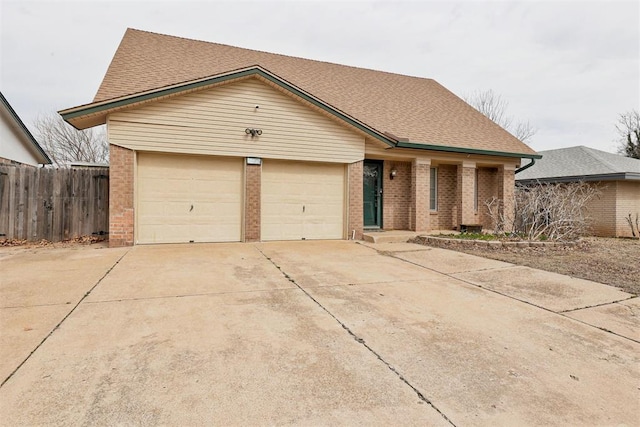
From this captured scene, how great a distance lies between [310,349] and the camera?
9.57ft

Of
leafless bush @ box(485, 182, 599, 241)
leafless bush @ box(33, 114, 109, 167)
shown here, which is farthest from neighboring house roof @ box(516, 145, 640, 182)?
leafless bush @ box(33, 114, 109, 167)

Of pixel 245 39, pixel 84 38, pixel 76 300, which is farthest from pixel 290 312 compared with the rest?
pixel 245 39

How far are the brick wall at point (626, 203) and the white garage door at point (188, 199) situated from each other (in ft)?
51.5

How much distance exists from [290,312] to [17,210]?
28.6 ft

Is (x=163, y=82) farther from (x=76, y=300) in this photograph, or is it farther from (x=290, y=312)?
(x=290, y=312)

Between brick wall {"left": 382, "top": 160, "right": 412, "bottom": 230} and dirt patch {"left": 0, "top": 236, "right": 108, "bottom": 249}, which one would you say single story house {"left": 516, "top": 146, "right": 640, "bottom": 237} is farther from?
dirt patch {"left": 0, "top": 236, "right": 108, "bottom": 249}

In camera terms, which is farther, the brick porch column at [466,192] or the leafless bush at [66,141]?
the leafless bush at [66,141]

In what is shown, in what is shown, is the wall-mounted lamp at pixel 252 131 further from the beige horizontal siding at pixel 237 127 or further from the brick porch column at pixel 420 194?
the brick porch column at pixel 420 194

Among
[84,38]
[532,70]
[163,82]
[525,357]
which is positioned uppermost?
[532,70]

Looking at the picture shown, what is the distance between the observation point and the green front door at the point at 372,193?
1170cm

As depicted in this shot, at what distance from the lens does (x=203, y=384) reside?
7.66 feet

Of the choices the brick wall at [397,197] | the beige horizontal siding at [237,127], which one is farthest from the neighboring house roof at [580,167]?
the beige horizontal siding at [237,127]

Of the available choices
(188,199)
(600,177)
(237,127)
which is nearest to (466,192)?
(600,177)

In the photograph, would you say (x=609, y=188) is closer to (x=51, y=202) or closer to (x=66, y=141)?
(x=51, y=202)
